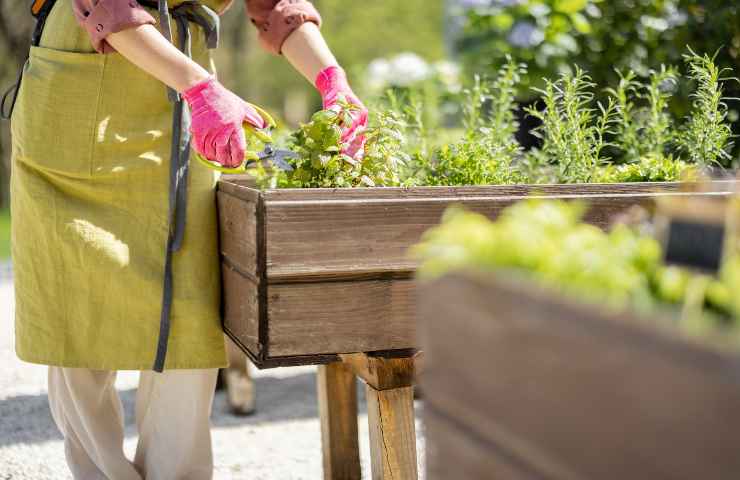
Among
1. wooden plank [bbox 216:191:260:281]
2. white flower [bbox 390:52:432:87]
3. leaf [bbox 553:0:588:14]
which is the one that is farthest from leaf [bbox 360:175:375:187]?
white flower [bbox 390:52:432:87]

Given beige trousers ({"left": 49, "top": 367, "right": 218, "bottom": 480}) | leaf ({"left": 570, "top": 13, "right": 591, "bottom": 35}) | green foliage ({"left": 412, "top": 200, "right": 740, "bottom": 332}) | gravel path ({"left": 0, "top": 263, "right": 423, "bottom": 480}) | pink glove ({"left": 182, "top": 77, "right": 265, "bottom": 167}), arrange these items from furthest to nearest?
1. leaf ({"left": 570, "top": 13, "right": 591, "bottom": 35})
2. gravel path ({"left": 0, "top": 263, "right": 423, "bottom": 480})
3. beige trousers ({"left": 49, "top": 367, "right": 218, "bottom": 480})
4. pink glove ({"left": 182, "top": 77, "right": 265, "bottom": 167})
5. green foliage ({"left": 412, "top": 200, "right": 740, "bottom": 332})

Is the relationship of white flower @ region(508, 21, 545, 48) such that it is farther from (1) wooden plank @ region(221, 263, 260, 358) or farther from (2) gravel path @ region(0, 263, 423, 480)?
(1) wooden plank @ region(221, 263, 260, 358)

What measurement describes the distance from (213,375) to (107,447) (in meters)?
0.28

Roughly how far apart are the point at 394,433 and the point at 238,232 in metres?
0.47

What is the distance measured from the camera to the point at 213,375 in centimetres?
199

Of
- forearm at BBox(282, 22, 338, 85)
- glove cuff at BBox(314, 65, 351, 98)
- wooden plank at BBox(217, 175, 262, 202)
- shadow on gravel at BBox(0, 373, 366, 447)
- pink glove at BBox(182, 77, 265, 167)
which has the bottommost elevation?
shadow on gravel at BBox(0, 373, 366, 447)

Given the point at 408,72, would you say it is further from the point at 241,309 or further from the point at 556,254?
the point at 556,254

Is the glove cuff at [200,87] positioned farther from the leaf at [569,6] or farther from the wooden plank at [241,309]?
the leaf at [569,6]

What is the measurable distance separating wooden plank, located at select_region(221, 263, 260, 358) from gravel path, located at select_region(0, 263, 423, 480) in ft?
2.41

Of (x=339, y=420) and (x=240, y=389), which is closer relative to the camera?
(x=339, y=420)

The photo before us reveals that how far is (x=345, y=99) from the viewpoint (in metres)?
1.93

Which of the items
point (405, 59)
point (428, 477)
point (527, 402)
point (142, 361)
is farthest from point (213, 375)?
point (405, 59)

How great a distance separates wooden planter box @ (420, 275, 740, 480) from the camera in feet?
2.12

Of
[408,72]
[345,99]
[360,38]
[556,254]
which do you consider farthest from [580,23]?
[360,38]
